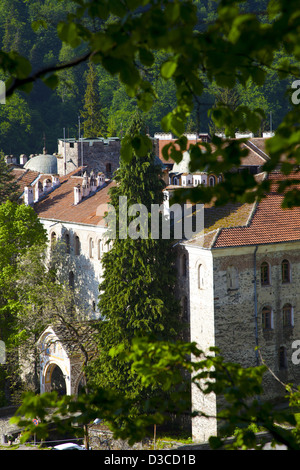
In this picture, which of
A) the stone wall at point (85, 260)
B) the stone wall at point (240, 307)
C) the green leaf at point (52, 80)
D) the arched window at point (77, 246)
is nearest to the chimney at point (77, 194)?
the stone wall at point (85, 260)

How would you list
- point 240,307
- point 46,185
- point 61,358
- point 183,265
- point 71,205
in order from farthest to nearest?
point 46,185
point 71,205
point 61,358
point 183,265
point 240,307

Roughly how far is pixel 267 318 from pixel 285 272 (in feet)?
6.92

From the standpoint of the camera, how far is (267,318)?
33719 mm

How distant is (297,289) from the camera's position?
113 feet

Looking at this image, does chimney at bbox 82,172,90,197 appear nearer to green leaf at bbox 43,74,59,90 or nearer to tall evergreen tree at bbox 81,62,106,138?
green leaf at bbox 43,74,59,90

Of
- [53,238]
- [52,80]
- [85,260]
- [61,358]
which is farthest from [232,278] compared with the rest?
[52,80]

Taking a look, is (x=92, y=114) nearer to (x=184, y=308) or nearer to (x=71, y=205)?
(x=71, y=205)

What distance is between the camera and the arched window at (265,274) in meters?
33.4

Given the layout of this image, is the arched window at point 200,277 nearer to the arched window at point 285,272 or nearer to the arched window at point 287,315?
the arched window at point 285,272

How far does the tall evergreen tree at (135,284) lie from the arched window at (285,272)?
14.9 ft

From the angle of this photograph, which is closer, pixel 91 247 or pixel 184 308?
pixel 184 308

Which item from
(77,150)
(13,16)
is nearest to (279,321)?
(77,150)

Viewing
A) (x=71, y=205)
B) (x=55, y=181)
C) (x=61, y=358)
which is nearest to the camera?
(x=61, y=358)

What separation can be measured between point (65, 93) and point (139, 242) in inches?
3147
